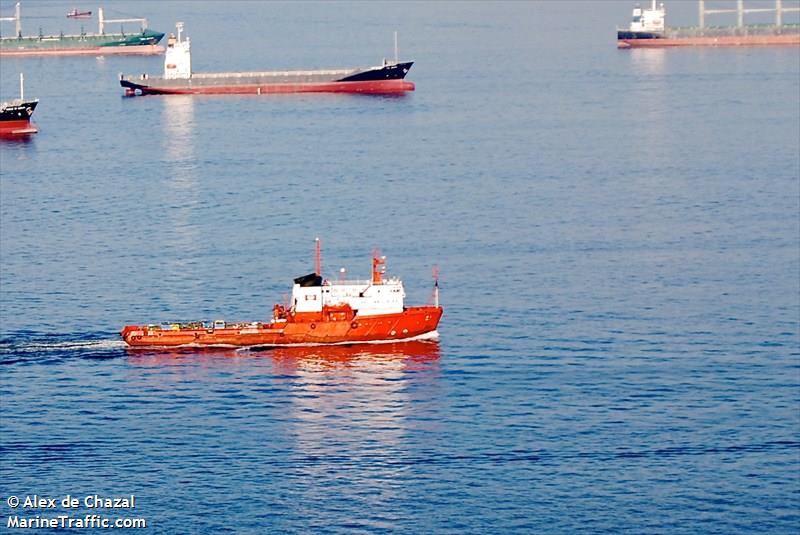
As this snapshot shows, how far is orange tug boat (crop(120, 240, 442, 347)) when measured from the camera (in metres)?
114

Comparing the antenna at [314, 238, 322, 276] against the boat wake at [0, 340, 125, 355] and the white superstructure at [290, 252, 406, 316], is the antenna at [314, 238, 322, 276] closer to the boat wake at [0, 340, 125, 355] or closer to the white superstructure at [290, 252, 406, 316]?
the white superstructure at [290, 252, 406, 316]

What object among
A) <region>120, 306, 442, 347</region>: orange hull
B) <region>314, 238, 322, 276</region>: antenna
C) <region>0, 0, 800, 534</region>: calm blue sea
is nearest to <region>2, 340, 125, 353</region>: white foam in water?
<region>0, 0, 800, 534</region>: calm blue sea

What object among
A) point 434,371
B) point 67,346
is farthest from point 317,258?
point 67,346

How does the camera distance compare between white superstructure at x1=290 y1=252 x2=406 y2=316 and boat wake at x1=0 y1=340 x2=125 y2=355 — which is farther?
boat wake at x1=0 y1=340 x2=125 y2=355

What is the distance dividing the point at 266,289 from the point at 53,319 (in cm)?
1664

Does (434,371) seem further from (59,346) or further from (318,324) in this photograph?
(59,346)

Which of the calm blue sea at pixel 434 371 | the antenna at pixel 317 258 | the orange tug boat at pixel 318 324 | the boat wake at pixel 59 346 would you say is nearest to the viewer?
the calm blue sea at pixel 434 371

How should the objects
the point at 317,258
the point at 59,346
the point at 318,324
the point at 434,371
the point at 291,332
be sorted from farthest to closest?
1. the point at 59,346
2. the point at 291,332
3. the point at 318,324
4. the point at 317,258
5. the point at 434,371

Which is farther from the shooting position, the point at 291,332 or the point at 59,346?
the point at 59,346

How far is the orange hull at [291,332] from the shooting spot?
11406 centimetres

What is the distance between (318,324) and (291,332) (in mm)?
1869

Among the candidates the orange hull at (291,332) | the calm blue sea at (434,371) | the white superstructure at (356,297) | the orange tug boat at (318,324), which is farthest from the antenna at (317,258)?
the calm blue sea at (434,371)

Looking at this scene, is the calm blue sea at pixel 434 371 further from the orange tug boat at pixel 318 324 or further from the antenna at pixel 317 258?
the antenna at pixel 317 258

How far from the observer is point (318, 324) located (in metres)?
114
